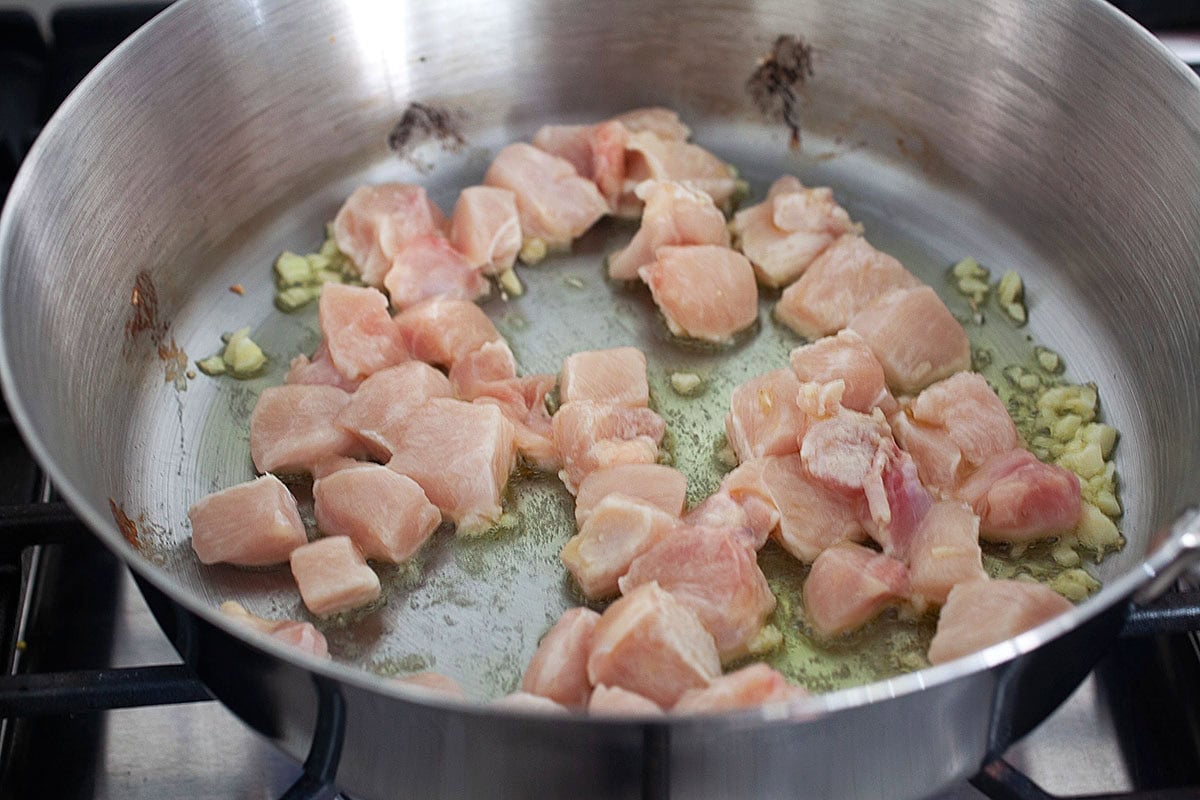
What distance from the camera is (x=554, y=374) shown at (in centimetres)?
Answer: 210

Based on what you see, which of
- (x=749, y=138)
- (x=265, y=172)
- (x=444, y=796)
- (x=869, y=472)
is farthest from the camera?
(x=749, y=138)

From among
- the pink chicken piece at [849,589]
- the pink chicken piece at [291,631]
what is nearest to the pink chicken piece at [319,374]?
the pink chicken piece at [291,631]

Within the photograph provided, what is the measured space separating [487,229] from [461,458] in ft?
1.95

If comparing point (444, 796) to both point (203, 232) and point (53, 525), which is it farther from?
point (203, 232)

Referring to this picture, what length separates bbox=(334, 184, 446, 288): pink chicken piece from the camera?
2.22 m

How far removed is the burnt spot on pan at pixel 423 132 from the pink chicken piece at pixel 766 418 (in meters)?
0.94

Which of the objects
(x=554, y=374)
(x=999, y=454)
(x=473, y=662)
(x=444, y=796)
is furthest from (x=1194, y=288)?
(x=444, y=796)

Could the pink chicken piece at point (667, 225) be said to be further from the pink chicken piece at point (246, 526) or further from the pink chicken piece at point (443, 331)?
the pink chicken piece at point (246, 526)

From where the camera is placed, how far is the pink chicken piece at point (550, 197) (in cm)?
231

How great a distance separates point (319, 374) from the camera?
205 centimetres

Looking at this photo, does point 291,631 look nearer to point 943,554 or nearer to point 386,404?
point 386,404

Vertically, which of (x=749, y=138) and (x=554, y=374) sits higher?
(x=749, y=138)

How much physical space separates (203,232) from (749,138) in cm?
118

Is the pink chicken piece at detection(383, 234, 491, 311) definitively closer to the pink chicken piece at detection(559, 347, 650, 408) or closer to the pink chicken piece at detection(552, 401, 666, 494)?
the pink chicken piece at detection(559, 347, 650, 408)
